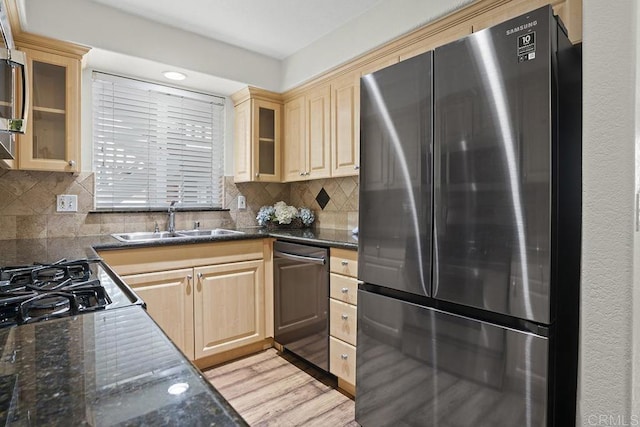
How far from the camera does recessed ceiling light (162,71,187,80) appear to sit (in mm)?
2662

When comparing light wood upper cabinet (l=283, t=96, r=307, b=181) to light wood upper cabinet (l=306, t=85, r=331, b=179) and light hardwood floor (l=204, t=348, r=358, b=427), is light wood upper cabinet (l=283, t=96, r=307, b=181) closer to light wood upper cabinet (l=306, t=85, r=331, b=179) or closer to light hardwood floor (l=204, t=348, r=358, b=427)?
light wood upper cabinet (l=306, t=85, r=331, b=179)

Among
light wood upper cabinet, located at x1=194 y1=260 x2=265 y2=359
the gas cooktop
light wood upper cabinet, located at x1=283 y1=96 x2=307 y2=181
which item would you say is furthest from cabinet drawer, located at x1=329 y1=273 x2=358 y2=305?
the gas cooktop

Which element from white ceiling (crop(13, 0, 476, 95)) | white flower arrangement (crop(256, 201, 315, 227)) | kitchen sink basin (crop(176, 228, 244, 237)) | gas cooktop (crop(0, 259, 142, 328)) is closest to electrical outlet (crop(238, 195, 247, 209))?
white flower arrangement (crop(256, 201, 315, 227))

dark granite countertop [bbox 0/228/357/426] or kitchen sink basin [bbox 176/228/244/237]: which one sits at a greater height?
kitchen sink basin [bbox 176/228/244/237]

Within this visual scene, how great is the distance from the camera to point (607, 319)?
1.05 m

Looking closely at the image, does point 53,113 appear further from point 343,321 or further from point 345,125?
point 343,321

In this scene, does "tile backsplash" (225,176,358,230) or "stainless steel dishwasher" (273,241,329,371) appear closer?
"stainless steel dishwasher" (273,241,329,371)

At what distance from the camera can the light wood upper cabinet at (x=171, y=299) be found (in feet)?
7.22

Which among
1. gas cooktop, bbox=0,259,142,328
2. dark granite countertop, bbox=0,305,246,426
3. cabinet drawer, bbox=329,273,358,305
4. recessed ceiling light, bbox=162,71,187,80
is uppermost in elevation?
recessed ceiling light, bbox=162,71,187,80

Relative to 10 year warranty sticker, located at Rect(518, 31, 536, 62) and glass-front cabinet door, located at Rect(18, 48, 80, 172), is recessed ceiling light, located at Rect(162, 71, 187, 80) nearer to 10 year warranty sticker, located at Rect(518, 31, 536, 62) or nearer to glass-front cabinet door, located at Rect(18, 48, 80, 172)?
glass-front cabinet door, located at Rect(18, 48, 80, 172)

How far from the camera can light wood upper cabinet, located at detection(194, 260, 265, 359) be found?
241cm

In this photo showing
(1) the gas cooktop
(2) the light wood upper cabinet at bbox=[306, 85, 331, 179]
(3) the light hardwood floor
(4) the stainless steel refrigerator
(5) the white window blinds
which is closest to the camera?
(1) the gas cooktop

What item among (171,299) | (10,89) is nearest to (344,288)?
(171,299)

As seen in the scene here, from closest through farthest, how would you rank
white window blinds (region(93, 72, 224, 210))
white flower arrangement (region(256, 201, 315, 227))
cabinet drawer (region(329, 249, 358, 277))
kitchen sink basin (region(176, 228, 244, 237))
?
cabinet drawer (region(329, 249, 358, 277)) → white window blinds (region(93, 72, 224, 210)) → kitchen sink basin (region(176, 228, 244, 237)) → white flower arrangement (region(256, 201, 315, 227))
